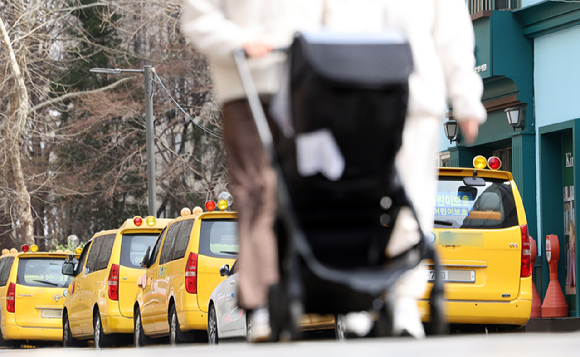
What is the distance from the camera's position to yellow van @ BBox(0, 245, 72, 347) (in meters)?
20.8

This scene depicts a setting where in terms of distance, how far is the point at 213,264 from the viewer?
12.6m

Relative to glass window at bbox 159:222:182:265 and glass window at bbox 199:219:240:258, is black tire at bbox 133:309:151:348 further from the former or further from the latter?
glass window at bbox 199:219:240:258

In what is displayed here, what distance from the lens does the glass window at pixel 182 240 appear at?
1316 centimetres

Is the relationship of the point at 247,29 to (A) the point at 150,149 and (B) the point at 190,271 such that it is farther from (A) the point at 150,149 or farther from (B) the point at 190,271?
(A) the point at 150,149

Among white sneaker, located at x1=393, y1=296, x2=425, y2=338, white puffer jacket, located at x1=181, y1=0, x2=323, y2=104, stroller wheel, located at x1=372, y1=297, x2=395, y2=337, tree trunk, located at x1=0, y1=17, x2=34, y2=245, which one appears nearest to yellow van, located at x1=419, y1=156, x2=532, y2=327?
white sneaker, located at x1=393, y1=296, x2=425, y2=338

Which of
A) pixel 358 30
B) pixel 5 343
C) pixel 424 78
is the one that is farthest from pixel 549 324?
pixel 358 30

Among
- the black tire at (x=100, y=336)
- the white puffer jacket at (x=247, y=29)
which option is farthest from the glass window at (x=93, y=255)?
the white puffer jacket at (x=247, y=29)

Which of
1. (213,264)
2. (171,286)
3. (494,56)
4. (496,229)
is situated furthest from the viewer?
(494,56)

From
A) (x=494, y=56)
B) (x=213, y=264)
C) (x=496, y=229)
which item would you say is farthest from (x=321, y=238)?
(x=494, y=56)

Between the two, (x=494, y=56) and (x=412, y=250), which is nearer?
(x=412, y=250)

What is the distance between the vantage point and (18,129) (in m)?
30.7

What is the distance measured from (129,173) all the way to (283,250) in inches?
1348

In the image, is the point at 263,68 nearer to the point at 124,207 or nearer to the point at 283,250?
the point at 283,250

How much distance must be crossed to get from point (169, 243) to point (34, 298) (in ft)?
24.8
